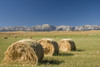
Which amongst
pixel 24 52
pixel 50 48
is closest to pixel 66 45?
pixel 50 48

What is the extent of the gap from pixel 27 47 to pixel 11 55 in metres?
1.33

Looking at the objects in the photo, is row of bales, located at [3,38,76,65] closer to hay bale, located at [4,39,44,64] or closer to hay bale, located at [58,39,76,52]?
hay bale, located at [4,39,44,64]

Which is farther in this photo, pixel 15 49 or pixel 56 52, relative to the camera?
pixel 56 52

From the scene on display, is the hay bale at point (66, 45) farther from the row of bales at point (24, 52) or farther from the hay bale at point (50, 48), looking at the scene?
the row of bales at point (24, 52)

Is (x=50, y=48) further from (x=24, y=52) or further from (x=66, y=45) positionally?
(x=66, y=45)

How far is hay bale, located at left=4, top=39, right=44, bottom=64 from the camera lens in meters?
11.0

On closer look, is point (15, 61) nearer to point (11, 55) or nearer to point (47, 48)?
point (11, 55)

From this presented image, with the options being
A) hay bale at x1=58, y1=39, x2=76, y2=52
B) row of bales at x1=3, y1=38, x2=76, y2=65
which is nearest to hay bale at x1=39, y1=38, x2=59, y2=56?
row of bales at x1=3, y1=38, x2=76, y2=65

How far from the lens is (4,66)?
9.77 metres

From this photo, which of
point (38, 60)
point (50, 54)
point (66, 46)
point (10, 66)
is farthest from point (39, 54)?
point (66, 46)

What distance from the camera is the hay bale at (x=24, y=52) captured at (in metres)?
11.0

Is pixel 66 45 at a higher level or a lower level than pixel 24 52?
lower

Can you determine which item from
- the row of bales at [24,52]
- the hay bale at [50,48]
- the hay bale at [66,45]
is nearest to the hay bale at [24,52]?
the row of bales at [24,52]

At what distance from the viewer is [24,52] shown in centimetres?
1138
